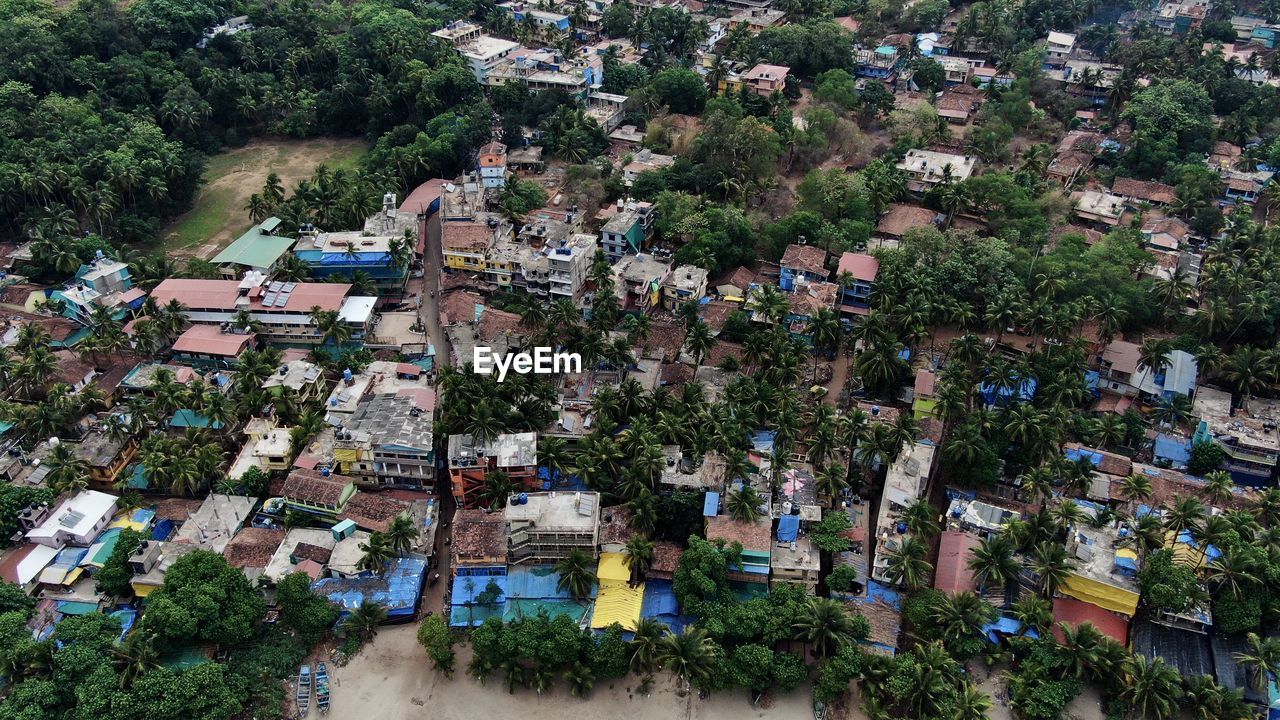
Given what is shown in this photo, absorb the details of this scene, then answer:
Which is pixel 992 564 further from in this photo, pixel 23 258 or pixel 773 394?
pixel 23 258

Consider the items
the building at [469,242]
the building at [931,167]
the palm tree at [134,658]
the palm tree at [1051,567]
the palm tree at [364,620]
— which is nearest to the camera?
the palm tree at [134,658]

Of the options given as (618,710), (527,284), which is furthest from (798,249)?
(618,710)

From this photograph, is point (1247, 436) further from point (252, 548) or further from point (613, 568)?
point (252, 548)

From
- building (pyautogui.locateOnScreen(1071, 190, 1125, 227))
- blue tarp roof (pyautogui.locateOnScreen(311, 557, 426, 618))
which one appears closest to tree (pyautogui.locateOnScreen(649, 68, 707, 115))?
building (pyautogui.locateOnScreen(1071, 190, 1125, 227))

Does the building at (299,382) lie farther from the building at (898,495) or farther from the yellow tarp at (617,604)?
the building at (898,495)

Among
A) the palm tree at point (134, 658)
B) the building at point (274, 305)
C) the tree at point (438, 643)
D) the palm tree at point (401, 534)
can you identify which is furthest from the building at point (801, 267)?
the palm tree at point (134, 658)

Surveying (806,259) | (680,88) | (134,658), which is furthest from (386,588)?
A: (680,88)
